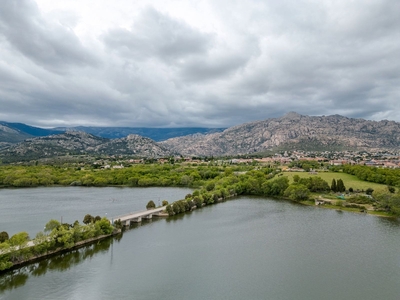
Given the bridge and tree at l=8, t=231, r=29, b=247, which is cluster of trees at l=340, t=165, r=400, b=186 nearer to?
the bridge

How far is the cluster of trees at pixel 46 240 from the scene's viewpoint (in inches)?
1071

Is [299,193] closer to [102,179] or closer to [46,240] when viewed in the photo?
[46,240]

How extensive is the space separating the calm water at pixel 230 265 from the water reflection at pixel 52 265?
3.3 inches

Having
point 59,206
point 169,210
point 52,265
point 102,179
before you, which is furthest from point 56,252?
point 102,179

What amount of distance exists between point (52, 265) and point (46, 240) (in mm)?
2753

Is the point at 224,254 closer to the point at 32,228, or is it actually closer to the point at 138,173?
the point at 32,228

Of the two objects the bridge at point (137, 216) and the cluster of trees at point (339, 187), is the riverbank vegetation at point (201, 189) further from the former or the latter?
the bridge at point (137, 216)

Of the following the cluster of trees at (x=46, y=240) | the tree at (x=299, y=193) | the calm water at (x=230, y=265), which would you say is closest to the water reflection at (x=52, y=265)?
the calm water at (x=230, y=265)

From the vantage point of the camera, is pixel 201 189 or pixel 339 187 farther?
pixel 201 189

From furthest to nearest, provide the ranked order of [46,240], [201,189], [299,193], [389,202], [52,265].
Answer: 1. [201,189]
2. [299,193]
3. [389,202]
4. [46,240]
5. [52,265]

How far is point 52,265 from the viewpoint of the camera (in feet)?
A: 94.0

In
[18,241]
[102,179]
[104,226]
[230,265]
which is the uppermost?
[102,179]

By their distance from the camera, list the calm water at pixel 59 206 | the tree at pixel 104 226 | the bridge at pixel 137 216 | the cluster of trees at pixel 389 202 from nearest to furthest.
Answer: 1. the tree at pixel 104 226
2. the calm water at pixel 59 206
3. the bridge at pixel 137 216
4. the cluster of trees at pixel 389 202

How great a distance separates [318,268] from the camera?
28.0 metres
